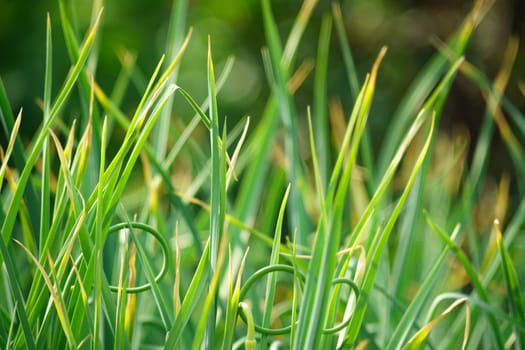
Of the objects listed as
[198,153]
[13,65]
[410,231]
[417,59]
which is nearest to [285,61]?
[198,153]

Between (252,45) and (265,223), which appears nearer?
(265,223)

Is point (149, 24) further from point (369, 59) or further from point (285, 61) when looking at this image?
point (285, 61)

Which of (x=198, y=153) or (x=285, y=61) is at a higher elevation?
(x=285, y=61)

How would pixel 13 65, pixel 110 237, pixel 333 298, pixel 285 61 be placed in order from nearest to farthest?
1. pixel 333 298
2. pixel 110 237
3. pixel 285 61
4. pixel 13 65

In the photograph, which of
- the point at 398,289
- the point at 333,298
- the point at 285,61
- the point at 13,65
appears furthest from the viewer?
the point at 13,65

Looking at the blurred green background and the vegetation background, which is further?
the blurred green background

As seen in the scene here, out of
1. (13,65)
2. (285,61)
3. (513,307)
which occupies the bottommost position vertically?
(13,65)

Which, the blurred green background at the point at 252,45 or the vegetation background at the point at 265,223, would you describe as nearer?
the vegetation background at the point at 265,223

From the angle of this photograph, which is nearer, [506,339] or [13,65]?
[506,339]
